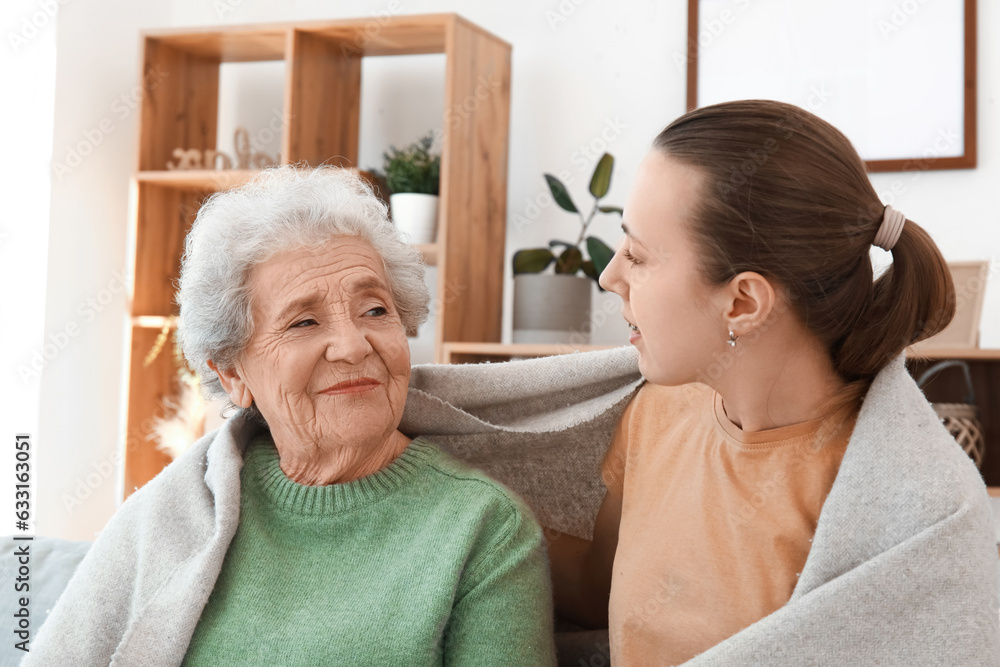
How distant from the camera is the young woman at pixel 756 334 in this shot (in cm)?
106

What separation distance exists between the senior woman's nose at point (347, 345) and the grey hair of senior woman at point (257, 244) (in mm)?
131

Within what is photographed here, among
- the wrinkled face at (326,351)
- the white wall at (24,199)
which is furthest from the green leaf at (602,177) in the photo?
the white wall at (24,199)

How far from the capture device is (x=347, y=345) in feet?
4.33

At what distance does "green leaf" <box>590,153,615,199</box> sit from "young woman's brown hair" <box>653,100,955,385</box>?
173cm

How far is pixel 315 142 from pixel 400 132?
33 centimetres

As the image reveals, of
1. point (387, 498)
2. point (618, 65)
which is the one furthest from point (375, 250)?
point (618, 65)

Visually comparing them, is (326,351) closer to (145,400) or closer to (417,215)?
(417,215)

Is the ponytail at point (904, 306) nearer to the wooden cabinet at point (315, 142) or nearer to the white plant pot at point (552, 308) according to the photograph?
the white plant pot at point (552, 308)

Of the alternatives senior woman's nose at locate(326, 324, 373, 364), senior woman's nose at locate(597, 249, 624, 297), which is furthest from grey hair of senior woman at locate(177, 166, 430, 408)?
senior woman's nose at locate(597, 249, 624, 297)
